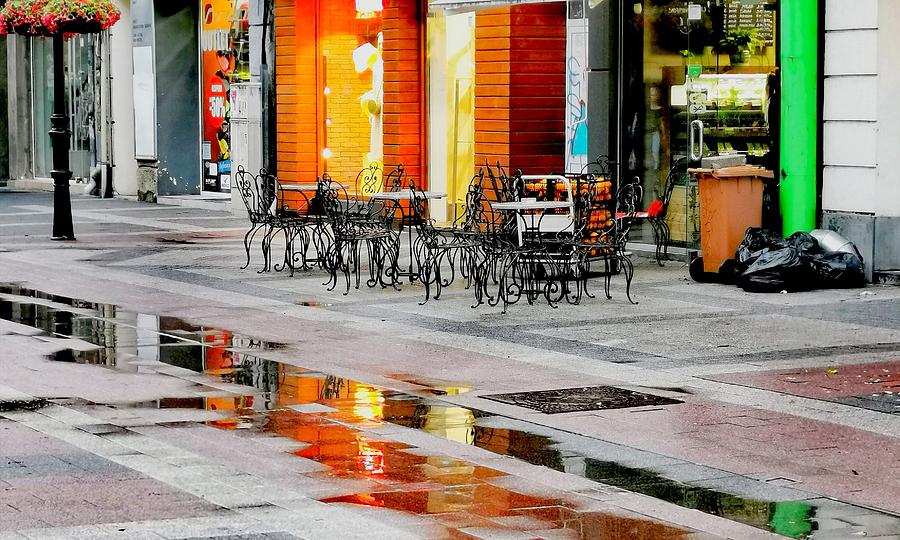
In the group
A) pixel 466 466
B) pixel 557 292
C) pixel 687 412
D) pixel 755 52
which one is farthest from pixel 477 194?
pixel 466 466

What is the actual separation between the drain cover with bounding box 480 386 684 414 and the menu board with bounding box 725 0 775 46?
26.0 feet

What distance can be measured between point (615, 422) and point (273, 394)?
7.15 feet

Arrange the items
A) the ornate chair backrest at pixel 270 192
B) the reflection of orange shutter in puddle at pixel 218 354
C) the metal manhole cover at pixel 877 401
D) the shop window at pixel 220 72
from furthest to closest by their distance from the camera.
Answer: the shop window at pixel 220 72 < the ornate chair backrest at pixel 270 192 < the reflection of orange shutter in puddle at pixel 218 354 < the metal manhole cover at pixel 877 401

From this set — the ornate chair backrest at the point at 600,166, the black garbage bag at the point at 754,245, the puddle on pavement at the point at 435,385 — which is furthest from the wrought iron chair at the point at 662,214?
the puddle on pavement at the point at 435,385

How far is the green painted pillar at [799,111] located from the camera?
1528 centimetres

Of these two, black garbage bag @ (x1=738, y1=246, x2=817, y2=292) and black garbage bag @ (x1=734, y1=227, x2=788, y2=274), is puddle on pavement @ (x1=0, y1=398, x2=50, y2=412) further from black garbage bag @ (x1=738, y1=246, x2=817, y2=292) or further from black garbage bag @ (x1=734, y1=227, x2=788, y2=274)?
black garbage bag @ (x1=734, y1=227, x2=788, y2=274)

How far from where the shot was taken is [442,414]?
8812mm

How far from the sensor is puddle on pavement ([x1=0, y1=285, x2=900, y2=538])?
21.3ft

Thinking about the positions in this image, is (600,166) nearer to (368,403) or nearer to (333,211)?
(333,211)

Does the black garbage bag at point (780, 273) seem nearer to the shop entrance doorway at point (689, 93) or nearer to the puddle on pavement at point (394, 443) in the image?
the shop entrance doorway at point (689, 93)

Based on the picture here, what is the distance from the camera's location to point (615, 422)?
28.1ft

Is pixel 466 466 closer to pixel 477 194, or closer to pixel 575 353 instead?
pixel 575 353

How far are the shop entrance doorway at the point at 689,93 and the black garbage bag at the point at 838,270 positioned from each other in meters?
1.74

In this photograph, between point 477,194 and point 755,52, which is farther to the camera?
point 755,52
